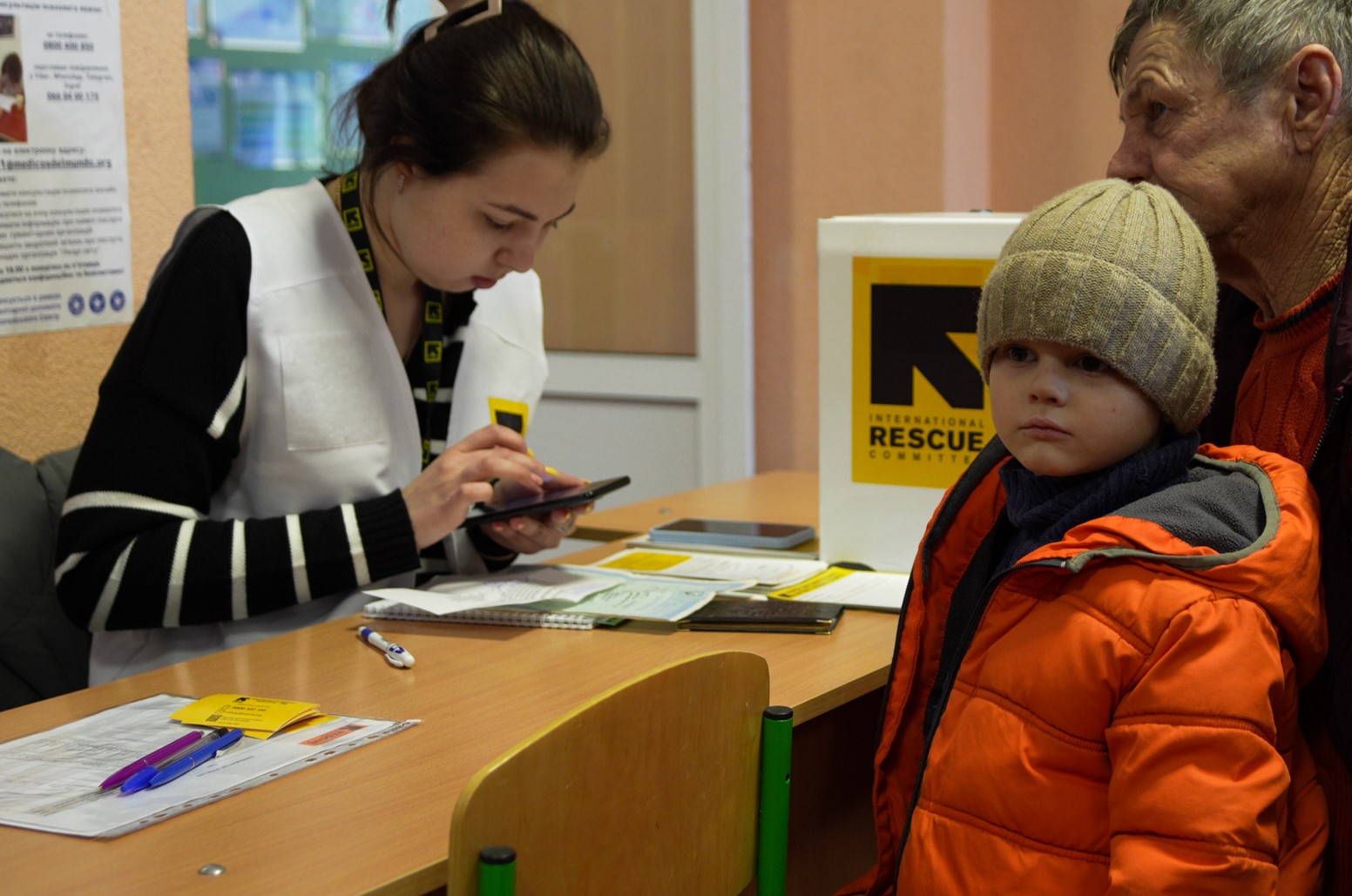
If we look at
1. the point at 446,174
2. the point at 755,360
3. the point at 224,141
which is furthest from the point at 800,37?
the point at 446,174

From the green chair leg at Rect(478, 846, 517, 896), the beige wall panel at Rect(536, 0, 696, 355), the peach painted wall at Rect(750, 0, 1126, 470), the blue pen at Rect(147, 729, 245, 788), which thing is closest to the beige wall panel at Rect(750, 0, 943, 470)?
the peach painted wall at Rect(750, 0, 1126, 470)

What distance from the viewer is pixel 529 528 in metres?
2.11

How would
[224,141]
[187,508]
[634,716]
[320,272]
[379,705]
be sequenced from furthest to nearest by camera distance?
[224,141] < [320,272] < [187,508] < [379,705] < [634,716]

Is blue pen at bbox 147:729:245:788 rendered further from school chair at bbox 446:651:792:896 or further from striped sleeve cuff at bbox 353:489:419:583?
striped sleeve cuff at bbox 353:489:419:583

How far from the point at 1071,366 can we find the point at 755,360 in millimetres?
2742

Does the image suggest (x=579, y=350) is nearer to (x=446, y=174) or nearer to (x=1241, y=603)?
(x=446, y=174)

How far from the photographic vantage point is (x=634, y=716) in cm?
113

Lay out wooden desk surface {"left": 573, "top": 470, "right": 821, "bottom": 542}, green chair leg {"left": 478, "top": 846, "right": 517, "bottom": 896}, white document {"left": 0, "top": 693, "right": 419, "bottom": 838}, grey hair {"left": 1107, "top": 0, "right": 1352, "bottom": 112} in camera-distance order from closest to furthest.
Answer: green chair leg {"left": 478, "top": 846, "right": 517, "bottom": 896}, white document {"left": 0, "top": 693, "right": 419, "bottom": 838}, grey hair {"left": 1107, "top": 0, "right": 1352, "bottom": 112}, wooden desk surface {"left": 573, "top": 470, "right": 821, "bottom": 542}

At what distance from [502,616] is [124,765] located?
0.59 metres

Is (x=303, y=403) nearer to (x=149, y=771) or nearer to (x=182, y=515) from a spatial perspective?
(x=182, y=515)

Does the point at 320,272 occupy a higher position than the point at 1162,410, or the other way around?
the point at 320,272

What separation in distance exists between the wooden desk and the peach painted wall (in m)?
2.17

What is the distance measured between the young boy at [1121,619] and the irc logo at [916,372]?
1.79 feet

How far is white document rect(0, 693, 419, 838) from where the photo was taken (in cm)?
115
